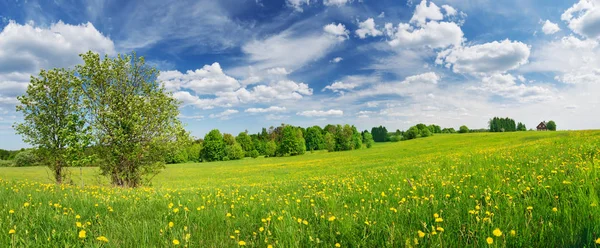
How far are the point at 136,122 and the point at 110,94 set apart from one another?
216 centimetres

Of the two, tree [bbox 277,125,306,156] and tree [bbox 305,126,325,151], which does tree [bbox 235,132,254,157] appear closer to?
tree [bbox 277,125,306,156]

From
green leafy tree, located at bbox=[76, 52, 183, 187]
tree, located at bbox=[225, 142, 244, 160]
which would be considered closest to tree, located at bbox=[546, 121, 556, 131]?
tree, located at bbox=[225, 142, 244, 160]

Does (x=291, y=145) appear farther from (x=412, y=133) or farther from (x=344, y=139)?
(x=412, y=133)

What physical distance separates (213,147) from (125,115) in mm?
76494

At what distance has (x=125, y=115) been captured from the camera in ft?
56.3

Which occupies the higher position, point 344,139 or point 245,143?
point 245,143

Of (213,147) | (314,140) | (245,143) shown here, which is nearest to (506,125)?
(314,140)

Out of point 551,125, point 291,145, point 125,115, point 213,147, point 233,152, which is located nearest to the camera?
point 125,115

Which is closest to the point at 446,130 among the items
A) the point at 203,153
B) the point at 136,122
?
the point at 203,153

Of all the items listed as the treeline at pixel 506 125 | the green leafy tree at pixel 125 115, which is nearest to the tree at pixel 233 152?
the green leafy tree at pixel 125 115

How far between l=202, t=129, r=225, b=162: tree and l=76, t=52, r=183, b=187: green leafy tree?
74.4m

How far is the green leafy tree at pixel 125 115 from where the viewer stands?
17.1 meters

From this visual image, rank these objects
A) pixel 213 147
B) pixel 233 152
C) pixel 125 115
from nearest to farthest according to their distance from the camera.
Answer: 1. pixel 125 115
2. pixel 233 152
3. pixel 213 147

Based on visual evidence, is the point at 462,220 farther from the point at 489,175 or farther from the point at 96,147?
the point at 96,147
